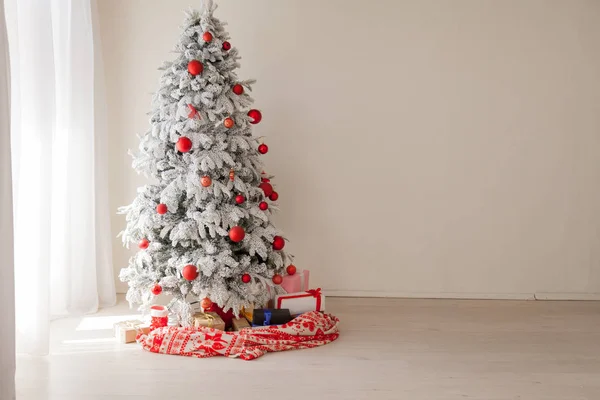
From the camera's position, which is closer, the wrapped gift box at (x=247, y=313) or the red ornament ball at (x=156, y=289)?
the red ornament ball at (x=156, y=289)

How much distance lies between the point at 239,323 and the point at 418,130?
1809 millimetres

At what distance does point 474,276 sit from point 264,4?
90.1 inches

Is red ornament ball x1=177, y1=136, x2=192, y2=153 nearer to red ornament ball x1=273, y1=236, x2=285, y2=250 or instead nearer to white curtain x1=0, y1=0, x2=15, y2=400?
red ornament ball x1=273, y1=236, x2=285, y2=250

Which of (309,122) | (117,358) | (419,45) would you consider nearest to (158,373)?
(117,358)

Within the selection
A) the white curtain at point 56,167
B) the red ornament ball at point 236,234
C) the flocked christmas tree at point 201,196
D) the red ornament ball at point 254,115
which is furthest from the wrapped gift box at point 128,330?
the red ornament ball at point 254,115

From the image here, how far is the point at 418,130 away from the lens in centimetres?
434

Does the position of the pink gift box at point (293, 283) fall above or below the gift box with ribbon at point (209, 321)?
above

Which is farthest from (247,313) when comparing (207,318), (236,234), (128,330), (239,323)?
(128,330)

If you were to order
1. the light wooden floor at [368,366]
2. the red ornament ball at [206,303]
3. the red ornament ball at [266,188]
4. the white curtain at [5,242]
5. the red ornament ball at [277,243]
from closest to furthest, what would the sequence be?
the white curtain at [5,242] → the light wooden floor at [368,366] → the red ornament ball at [206,303] → the red ornament ball at [277,243] → the red ornament ball at [266,188]

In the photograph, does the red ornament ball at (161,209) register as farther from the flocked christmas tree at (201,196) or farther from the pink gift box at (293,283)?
the pink gift box at (293,283)

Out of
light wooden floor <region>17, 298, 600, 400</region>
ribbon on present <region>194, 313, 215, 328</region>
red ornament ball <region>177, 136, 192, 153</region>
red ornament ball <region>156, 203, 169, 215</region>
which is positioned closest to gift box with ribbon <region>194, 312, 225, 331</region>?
ribbon on present <region>194, 313, 215, 328</region>

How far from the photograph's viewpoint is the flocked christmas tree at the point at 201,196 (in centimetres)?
335

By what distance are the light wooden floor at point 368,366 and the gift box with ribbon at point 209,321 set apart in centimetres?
29

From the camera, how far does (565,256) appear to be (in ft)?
14.5
